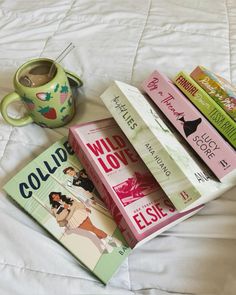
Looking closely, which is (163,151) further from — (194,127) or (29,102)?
(29,102)

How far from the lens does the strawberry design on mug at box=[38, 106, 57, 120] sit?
1.96 feet

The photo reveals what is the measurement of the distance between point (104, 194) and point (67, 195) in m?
0.06

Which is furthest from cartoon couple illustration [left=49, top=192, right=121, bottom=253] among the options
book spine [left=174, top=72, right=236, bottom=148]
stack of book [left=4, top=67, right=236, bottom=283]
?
book spine [left=174, top=72, right=236, bottom=148]

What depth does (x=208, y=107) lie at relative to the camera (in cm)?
53

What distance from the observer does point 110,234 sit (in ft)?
1.63

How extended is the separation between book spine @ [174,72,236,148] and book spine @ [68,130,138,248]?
19 centimetres

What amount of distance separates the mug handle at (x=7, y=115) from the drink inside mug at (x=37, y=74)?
0.09ft

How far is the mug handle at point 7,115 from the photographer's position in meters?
0.58

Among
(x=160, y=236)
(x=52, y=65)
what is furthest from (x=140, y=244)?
(x=52, y=65)

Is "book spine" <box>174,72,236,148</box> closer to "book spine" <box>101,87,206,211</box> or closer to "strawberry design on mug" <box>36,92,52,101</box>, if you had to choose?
"book spine" <box>101,87,206,211</box>

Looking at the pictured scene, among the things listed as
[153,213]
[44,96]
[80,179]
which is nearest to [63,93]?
[44,96]

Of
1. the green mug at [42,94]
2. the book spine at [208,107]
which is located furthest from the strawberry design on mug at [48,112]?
the book spine at [208,107]

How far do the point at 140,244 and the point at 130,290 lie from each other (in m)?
0.06

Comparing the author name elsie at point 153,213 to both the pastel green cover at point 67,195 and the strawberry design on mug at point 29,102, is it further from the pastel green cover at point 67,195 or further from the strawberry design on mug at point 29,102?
the strawberry design on mug at point 29,102
